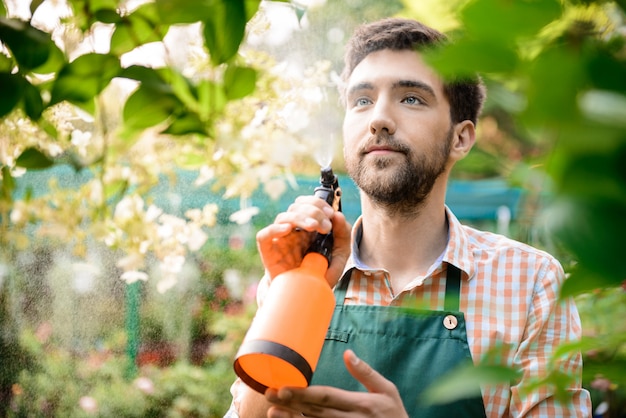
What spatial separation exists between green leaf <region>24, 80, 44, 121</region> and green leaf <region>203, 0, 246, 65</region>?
143 mm

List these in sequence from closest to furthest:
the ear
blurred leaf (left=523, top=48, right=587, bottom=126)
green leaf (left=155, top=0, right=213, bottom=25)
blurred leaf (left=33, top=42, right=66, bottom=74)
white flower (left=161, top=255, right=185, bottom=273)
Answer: blurred leaf (left=523, top=48, right=587, bottom=126) → green leaf (left=155, top=0, right=213, bottom=25) → blurred leaf (left=33, top=42, right=66, bottom=74) → the ear → white flower (left=161, top=255, right=185, bottom=273)

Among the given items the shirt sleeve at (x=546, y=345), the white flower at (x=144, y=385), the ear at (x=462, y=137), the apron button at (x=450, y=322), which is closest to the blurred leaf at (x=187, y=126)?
the shirt sleeve at (x=546, y=345)

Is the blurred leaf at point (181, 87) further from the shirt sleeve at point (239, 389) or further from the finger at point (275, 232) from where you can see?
the shirt sleeve at point (239, 389)

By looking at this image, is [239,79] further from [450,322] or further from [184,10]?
[450,322]

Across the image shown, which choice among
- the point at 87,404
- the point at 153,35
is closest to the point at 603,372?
the point at 153,35

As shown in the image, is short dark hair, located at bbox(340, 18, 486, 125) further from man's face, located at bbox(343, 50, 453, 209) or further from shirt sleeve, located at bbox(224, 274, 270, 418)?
shirt sleeve, located at bbox(224, 274, 270, 418)

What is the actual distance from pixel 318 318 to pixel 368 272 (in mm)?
554

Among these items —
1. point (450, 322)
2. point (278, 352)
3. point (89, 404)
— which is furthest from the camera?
point (89, 404)

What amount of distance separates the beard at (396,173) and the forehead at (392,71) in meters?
0.13

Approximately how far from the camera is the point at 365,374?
97 cm

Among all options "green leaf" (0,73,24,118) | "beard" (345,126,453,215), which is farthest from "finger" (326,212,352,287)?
"green leaf" (0,73,24,118)

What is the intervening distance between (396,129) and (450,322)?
40 cm

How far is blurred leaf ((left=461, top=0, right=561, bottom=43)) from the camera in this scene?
237mm

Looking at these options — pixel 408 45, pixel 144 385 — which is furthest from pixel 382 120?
pixel 144 385
